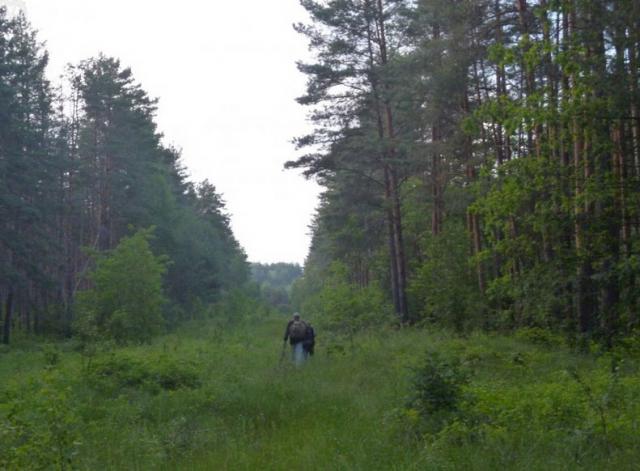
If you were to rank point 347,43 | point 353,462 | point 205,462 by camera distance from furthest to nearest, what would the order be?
point 347,43, point 205,462, point 353,462

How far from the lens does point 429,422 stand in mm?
8414

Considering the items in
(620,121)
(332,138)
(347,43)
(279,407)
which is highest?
(347,43)

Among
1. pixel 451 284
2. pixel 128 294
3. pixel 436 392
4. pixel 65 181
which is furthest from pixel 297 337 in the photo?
pixel 65 181

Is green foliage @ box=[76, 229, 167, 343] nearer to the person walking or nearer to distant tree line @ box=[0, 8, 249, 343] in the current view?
distant tree line @ box=[0, 8, 249, 343]

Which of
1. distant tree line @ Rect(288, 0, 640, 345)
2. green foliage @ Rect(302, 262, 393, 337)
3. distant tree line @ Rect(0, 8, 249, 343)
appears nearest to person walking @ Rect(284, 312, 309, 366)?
distant tree line @ Rect(288, 0, 640, 345)

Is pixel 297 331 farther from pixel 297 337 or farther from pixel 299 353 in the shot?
pixel 299 353

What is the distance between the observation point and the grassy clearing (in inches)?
283

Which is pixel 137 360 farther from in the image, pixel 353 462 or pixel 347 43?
pixel 347 43

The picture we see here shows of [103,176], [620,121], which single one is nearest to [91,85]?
[103,176]

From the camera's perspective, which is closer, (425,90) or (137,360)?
(137,360)

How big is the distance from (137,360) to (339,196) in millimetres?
16766

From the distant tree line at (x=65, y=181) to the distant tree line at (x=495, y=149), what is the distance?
43.0 feet

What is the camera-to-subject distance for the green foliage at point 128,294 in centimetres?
2697

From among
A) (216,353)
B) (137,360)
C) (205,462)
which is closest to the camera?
(205,462)
